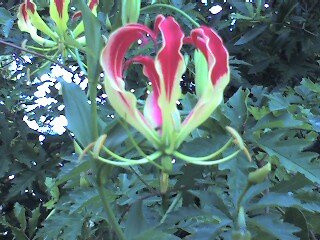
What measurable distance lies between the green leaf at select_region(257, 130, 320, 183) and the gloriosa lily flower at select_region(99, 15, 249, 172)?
0.19 meters

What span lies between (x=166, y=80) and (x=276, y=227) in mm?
243

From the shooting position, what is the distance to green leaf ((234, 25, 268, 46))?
6.41ft

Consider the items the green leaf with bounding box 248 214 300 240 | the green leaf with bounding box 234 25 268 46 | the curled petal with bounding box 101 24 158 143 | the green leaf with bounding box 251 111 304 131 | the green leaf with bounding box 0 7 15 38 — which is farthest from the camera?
the green leaf with bounding box 234 25 268 46

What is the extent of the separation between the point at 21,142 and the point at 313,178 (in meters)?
1.32

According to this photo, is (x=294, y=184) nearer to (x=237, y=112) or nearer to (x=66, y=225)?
(x=237, y=112)

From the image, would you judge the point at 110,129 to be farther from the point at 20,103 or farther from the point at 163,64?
the point at 20,103

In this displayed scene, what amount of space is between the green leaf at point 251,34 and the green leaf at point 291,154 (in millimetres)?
1108

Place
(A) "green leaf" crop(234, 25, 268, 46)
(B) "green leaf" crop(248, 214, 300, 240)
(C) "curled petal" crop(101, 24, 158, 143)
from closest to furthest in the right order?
1. (C) "curled petal" crop(101, 24, 158, 143)
2. (B) "green leaf" crop(248, 214, 300, 240)
3. (A) "green leaf" crop(234, 25, 268, 46)

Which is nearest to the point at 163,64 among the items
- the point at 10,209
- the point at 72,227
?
the point at 72,227

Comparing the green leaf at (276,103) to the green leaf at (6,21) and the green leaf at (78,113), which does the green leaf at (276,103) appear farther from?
the green leaf at (6,21)

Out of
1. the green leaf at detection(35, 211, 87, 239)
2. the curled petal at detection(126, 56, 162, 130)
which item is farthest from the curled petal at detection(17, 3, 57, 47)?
the curled petal at detection(126, 56, 162, 130)

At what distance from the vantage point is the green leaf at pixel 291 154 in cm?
84

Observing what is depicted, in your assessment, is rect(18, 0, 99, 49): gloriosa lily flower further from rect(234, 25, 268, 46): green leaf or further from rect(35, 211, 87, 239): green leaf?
rect(234, 25, 268, 46): green leaf

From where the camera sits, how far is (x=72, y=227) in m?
1.04
